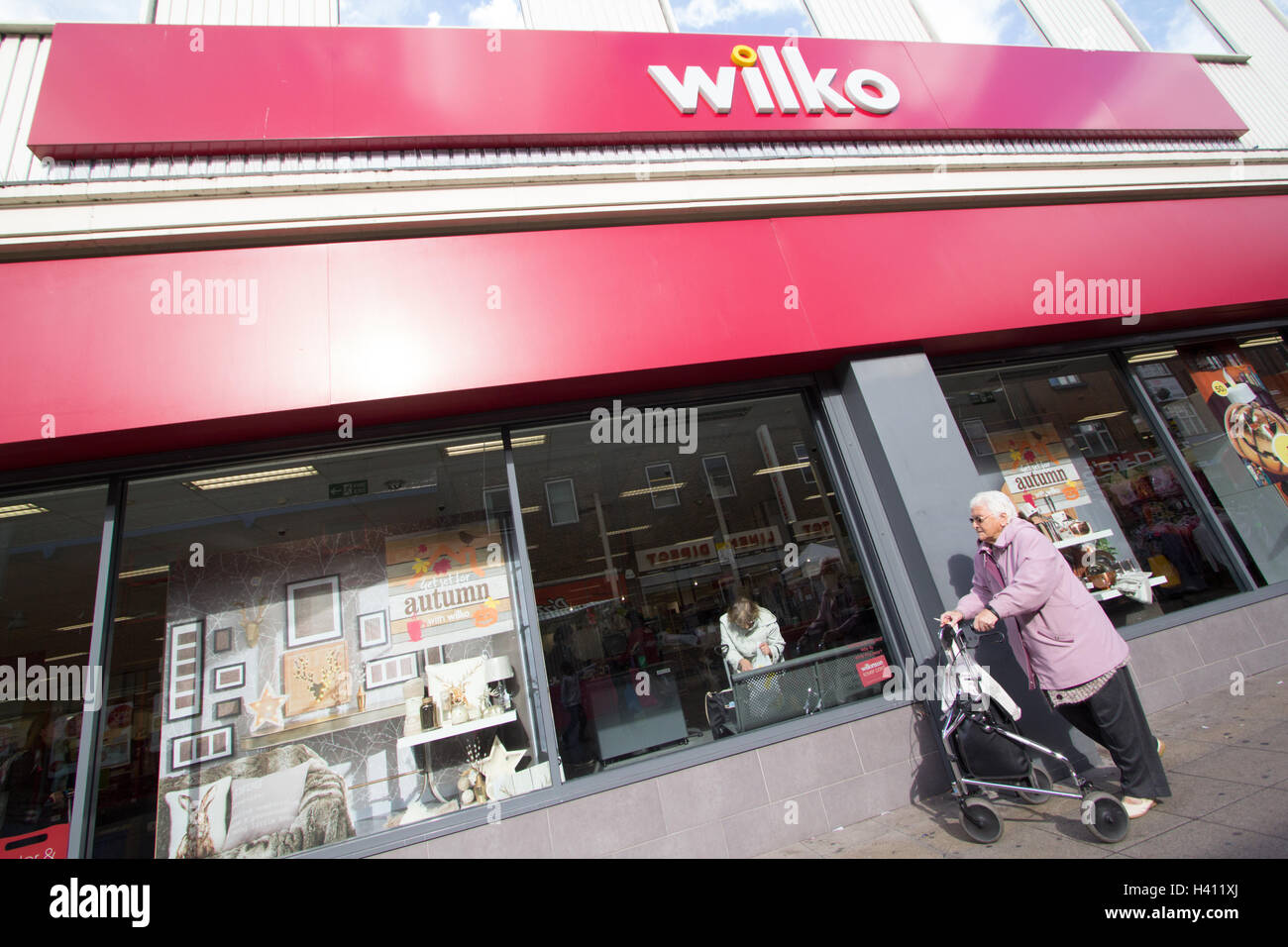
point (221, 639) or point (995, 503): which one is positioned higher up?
point (221, 639)

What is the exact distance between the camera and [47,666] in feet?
12.9

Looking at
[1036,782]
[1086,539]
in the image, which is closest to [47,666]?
[1036,782]

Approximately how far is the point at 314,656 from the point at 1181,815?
16.5 ft

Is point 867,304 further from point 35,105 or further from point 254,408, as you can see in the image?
point 35,105

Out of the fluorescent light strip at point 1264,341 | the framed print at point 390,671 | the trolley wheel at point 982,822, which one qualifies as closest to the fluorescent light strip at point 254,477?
the framed print at point 390,671

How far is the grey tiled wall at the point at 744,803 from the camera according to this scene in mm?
3352

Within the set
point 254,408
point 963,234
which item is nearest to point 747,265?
point 963,234

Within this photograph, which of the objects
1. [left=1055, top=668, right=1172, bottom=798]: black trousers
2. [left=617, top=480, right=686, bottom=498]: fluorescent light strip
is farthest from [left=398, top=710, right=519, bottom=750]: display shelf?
[left=1055, top=668, right=1172, bottom=798]: black trousers

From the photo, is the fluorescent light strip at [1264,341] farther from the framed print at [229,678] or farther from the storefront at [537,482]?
the framed print at [229,678]

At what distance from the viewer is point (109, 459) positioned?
12.1ft

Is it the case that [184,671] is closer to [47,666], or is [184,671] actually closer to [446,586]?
[47,666]

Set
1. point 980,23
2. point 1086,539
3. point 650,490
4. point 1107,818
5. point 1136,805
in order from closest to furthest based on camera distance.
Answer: point 1107,818 < point 1136,805 < point 1086,539 < point 650,490 < point 980,23

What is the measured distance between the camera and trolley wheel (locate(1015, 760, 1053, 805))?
3184 millimetres

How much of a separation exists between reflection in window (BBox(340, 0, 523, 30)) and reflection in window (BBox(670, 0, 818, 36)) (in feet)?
5.88
